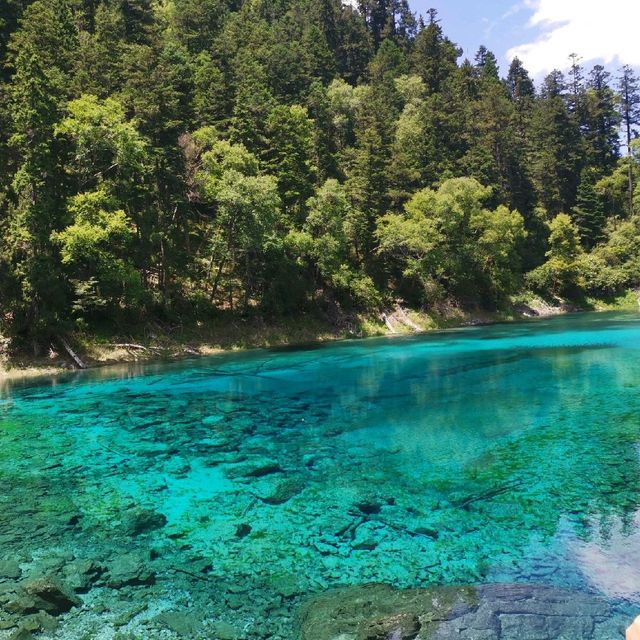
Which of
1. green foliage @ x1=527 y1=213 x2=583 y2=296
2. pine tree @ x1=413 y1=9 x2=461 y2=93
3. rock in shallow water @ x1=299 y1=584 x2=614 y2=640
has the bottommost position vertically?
rock in shallow water @ x1=299 y1=584 x2=614 y2=640

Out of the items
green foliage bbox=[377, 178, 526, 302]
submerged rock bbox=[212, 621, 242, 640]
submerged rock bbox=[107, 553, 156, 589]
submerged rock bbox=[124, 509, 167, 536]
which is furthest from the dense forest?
submerged rock bbox=[212, 621, 242, 640]

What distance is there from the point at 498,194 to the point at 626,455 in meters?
58.4

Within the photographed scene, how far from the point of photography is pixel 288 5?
9681 centimetres

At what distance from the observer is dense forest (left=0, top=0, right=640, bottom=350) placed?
2877 centimetres

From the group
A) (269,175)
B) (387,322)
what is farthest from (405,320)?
(269,175)

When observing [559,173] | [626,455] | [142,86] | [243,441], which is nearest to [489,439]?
[626,455]

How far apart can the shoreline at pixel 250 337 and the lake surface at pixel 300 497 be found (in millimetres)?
7905

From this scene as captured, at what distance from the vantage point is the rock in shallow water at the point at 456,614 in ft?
17.9

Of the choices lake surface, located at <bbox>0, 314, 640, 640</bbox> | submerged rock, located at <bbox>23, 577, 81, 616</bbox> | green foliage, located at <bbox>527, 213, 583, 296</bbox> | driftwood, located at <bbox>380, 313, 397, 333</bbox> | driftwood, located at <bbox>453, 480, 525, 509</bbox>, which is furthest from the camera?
green foliage, located at <bbox>527, 213, 583, 296</bbox>

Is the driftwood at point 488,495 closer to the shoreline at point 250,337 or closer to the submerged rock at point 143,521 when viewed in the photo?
the submerged rock at point 143,521

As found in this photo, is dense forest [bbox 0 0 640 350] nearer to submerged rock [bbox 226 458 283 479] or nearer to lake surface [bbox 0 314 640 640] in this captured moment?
lake surface [bbox 0 314 640 640]

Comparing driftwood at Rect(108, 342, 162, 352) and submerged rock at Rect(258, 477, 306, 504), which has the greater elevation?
driftwood at Rect(108, 342, 162, 352)

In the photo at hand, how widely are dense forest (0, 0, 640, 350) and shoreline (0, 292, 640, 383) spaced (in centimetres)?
145

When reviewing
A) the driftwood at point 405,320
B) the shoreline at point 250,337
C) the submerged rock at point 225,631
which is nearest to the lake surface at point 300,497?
the submerged rock at point 225,631
